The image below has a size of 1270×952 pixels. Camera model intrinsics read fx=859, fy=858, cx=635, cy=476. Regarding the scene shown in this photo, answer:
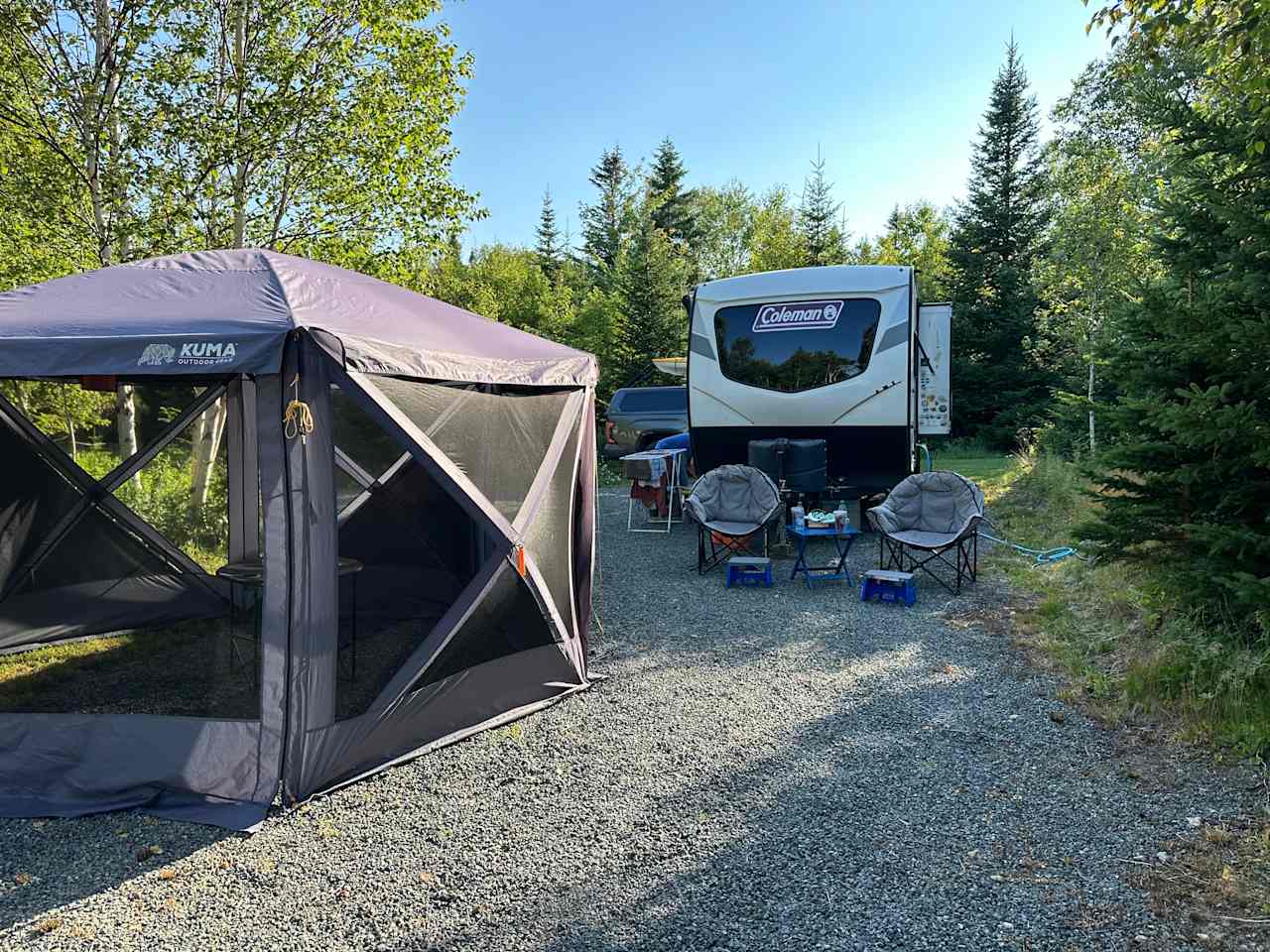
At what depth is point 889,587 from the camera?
636 centimetres

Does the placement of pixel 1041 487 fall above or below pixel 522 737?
above

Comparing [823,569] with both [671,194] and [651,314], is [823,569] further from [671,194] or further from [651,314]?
[671,194]

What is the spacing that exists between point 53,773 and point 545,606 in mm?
2134

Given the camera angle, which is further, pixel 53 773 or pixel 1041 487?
pixel 1041 487

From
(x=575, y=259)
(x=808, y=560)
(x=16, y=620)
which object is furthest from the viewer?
(x=575, y=259)

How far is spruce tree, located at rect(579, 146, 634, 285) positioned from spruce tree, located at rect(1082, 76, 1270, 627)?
3044 centimetres

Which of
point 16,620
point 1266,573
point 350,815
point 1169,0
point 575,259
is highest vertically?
point 575,259

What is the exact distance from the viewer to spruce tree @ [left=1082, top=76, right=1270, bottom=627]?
412cm

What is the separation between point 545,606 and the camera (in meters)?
4.31

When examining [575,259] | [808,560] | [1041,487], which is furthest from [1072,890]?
[575,259]

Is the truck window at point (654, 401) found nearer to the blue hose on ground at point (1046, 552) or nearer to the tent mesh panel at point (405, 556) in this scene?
the blue hose on ground at point (1046, 552)

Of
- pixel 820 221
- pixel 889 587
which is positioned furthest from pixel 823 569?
pixel 820 221

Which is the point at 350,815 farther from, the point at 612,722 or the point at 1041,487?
the point at 1041,487

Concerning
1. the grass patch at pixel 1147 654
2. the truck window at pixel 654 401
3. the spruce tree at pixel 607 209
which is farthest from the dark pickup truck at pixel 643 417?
the spruce tree at pixel 607 209
